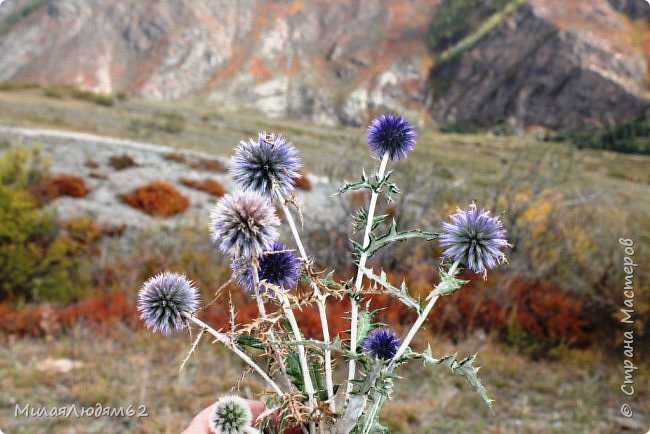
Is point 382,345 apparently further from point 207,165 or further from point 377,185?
point 207,165

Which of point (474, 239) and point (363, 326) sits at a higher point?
point (474, 239)

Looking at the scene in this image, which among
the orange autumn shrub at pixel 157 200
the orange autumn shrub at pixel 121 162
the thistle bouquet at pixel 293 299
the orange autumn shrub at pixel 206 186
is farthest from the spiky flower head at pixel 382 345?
the orange autumn shrub at pixel 121 162

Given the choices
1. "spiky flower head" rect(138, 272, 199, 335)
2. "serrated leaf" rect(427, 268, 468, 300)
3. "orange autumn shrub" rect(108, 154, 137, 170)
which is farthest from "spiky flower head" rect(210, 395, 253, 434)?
"orange autumn shrub" rect(108, 154, 137, 170)

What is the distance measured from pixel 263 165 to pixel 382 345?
0.76m

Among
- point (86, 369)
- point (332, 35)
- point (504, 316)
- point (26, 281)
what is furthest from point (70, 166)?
point (332, 35)

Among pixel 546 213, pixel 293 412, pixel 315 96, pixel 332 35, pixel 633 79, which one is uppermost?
pixel 332 35

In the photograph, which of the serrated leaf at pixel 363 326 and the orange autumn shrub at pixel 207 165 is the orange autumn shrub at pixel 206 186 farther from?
the serrated leaf at pixel 363 326

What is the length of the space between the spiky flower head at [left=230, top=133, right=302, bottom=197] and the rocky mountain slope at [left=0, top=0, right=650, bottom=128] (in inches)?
4335

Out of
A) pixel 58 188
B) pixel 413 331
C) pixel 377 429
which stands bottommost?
pixel 377 429

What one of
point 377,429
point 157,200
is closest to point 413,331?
point 377,429

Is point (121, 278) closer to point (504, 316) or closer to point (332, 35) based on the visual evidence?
point (504, 316)

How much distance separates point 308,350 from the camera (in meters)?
1.47

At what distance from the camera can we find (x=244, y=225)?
130cm

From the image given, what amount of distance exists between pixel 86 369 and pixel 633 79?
125 metres
